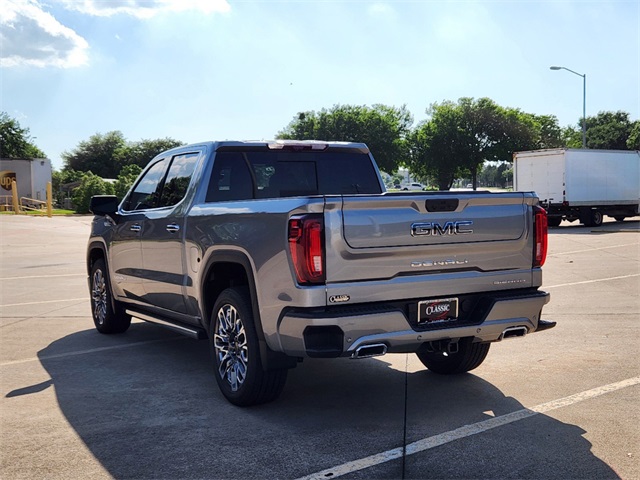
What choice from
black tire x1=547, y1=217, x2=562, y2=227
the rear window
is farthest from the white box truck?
the rear window

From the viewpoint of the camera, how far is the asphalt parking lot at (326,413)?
422cm

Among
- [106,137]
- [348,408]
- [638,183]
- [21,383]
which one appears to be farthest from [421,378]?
[106,137]

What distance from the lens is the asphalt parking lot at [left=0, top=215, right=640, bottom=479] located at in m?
4.22

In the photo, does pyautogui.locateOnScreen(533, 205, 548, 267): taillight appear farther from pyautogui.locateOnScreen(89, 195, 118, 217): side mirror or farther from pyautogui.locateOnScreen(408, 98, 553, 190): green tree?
pyautogui.locateOnScreen(408, 98, 553, 190): green tree

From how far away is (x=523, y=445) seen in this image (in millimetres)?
4484

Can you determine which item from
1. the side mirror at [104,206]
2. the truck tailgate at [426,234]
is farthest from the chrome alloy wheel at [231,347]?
the side mirror at [104,206]

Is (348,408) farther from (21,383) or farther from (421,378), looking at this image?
(21,383)

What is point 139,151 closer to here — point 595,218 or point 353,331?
point 595,218

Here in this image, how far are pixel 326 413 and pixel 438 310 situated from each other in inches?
42.9

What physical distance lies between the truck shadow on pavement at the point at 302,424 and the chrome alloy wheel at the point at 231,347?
0.74ft

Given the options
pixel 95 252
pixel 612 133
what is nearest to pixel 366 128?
pixel 612 133

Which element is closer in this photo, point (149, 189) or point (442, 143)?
point (149, 189)

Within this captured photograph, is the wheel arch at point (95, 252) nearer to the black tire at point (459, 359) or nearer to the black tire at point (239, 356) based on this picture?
the black tire at point (239, 356)

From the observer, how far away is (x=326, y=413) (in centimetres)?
525
